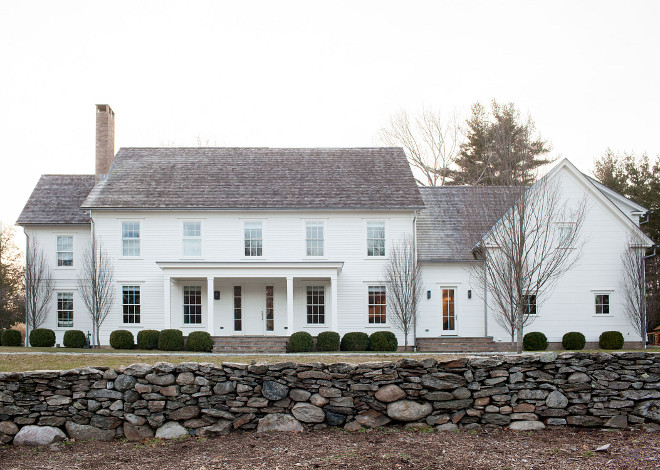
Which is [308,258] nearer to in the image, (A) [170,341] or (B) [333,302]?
(B) [333,302]

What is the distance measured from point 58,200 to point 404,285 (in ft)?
52.2

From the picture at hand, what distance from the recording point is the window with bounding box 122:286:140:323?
26000 mm

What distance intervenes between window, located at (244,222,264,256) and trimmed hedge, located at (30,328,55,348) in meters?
8.39

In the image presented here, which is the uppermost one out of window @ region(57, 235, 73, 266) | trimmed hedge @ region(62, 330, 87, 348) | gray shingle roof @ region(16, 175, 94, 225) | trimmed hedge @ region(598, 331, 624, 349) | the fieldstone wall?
gray shingle roof @ region(16, 175, 94, 225)

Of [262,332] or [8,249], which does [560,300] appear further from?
[8,249]

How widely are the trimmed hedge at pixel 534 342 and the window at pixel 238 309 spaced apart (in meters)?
11.2

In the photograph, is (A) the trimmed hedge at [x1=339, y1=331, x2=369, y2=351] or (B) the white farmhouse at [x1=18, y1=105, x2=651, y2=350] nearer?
(A) the trimmed hedge at [x1=339, y1=331, x2=369, y2=351]

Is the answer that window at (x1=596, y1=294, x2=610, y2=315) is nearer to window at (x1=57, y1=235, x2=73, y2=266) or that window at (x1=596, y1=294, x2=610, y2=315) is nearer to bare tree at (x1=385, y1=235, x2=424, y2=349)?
bare tree at (x1=385, y1=235, x2=424, y2=349)

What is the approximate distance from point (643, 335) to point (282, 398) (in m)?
21.0

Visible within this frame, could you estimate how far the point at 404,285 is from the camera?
973 inches

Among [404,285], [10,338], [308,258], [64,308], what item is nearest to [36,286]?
[64,308]

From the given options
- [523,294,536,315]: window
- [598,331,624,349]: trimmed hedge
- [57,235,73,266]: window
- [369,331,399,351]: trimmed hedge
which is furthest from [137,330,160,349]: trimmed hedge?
[598,331,624,349]: trimmed hedge

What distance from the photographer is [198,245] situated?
86.0ft

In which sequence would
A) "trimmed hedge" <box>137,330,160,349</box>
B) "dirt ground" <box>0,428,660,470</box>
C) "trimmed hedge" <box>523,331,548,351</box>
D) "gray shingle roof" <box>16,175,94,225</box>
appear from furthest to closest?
"gray shingle roof" <box>16,175,94,225</box> < "trimmed hedge" <box>523,331,548,351</box> < "trimmed hedge" <box>137,330,160,349</box> < "dirt ground" <box>0,428,660,470</box>
